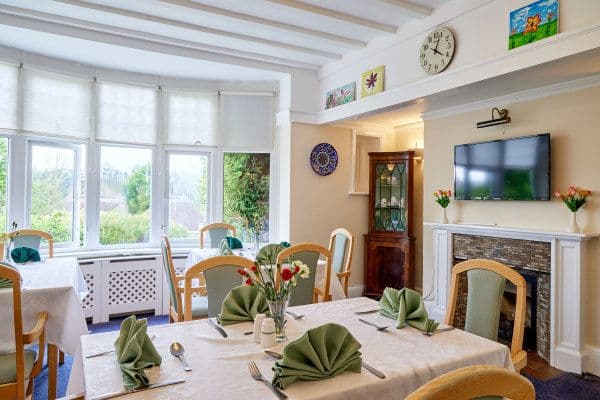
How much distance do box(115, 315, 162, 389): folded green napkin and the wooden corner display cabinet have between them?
3919 mm

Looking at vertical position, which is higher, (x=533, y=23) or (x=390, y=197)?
(x=533, y=23)

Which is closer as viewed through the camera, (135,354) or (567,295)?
(135,354)

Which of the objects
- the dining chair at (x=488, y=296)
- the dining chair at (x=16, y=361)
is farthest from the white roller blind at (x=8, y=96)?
the dining chair at (x=488, y=296)

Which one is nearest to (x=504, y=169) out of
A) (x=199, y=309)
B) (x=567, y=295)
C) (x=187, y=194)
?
(x=567, y=295)

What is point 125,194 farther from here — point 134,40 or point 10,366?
point 10,366

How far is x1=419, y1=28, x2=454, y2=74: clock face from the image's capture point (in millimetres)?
3154

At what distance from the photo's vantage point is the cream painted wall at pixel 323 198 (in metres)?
4.76

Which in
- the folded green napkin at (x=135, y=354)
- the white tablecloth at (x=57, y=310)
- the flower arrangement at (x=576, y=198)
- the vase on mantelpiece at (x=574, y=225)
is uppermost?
the flower arrangement at (x=576, y=198)

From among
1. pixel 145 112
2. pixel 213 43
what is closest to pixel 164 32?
pixel 213 43

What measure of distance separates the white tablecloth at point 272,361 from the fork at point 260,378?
2 centimetres

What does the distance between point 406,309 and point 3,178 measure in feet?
13.5

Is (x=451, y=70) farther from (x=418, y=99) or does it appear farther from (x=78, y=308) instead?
(x=78, y=308)

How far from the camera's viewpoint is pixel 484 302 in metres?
1.91

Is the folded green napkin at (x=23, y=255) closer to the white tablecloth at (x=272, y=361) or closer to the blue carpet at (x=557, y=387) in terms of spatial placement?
the blue carpet at (x=557, y=387)
